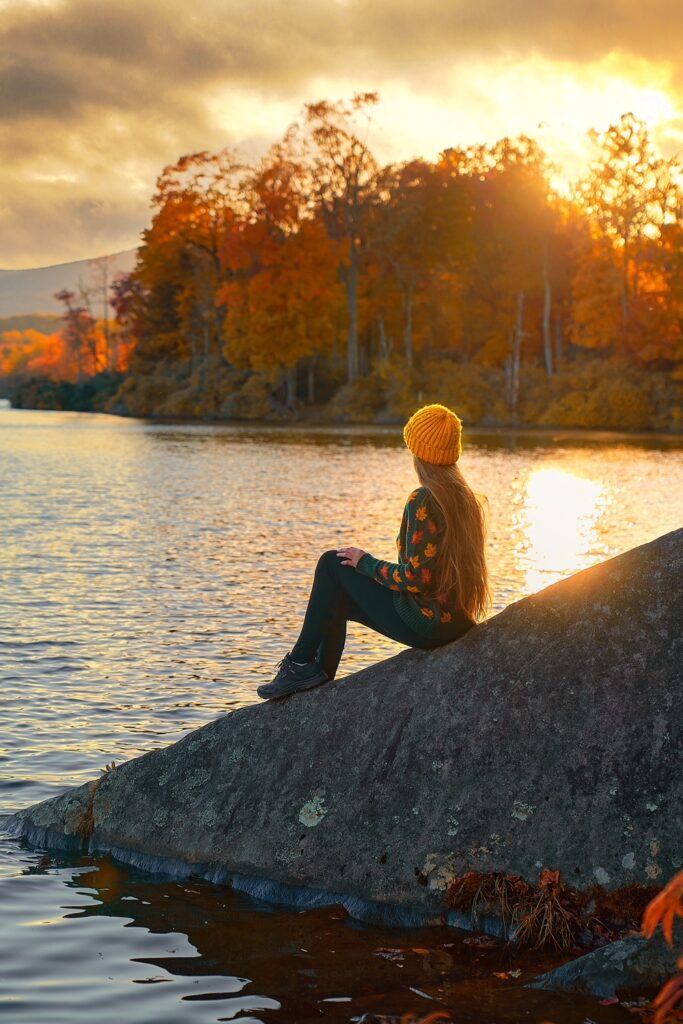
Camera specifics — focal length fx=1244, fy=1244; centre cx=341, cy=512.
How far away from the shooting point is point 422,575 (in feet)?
21.9

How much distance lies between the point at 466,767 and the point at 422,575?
1.11 metres

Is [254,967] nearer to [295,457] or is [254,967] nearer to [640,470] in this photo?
[640,470]

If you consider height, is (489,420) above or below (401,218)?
below

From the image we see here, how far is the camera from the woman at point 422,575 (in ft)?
21.7

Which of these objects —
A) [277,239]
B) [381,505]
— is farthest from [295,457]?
[277,239]

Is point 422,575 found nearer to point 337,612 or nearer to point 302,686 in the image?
point 337,612

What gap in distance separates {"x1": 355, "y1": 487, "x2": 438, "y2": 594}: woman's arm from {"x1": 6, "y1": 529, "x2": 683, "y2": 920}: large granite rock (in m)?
0.39

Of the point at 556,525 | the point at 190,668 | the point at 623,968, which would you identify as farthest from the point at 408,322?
the point at 623,968

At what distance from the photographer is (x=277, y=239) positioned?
262ft

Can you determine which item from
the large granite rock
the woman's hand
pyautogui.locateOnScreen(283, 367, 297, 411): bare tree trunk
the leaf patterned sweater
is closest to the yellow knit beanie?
the leaf patterned sweater

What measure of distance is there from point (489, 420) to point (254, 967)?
2728 inches

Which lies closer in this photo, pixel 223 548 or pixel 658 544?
pixel 658 544

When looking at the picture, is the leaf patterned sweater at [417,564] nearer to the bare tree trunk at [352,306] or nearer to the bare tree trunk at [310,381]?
the bare tree trunk at [352,306]

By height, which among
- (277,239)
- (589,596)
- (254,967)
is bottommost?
(254,967)
